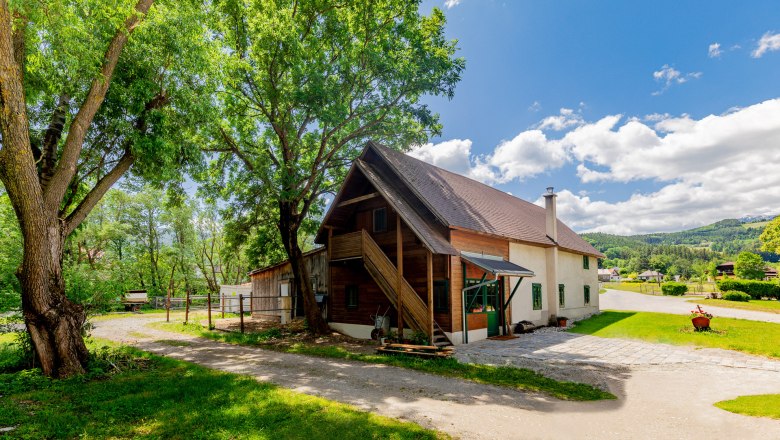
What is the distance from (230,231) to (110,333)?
23.5 ft

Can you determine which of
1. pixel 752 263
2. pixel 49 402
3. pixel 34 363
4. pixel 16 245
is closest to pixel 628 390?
pixel 49 402

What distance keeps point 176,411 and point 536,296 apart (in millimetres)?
17060

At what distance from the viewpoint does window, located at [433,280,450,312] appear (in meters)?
14.5

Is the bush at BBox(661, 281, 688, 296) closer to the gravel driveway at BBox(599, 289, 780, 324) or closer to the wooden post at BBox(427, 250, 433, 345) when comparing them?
the gravel driveway at BBox(599, 289, 780, 324)

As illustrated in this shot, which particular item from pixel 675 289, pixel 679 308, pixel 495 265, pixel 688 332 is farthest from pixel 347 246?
pixel 675 289

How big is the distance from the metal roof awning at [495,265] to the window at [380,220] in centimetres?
380

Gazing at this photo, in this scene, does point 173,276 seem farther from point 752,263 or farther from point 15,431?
point 752,263

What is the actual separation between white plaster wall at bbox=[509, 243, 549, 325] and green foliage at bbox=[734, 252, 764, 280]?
5068 cm

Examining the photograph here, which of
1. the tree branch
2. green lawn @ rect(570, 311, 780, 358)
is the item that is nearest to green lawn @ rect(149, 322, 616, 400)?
green lawn @ rect(570, 311, 780, 358)

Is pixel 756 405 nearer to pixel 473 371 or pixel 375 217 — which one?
pixel 473 371

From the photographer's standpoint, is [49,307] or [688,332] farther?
[688,332]

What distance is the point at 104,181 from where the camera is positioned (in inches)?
432

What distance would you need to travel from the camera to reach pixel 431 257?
1370 cm

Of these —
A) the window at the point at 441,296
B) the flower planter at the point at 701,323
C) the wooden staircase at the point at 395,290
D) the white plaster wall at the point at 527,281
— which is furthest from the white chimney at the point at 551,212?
the wooden staircase at the point at 395,290
